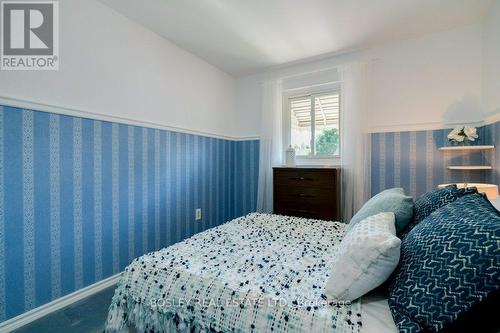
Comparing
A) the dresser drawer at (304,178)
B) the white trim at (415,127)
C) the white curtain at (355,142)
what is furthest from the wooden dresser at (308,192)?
the white trim at (415,127)

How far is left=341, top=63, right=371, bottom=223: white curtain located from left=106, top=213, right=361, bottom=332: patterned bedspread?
156cm

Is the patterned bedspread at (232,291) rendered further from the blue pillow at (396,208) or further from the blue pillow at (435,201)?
the blue pillow at (435,201)

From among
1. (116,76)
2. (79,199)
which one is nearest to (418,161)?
(116,76)

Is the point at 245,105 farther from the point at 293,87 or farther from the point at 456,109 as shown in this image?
the point at 456,109

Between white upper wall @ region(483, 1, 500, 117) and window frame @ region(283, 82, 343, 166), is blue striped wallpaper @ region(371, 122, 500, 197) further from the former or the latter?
window frame @ region(283, 82, 343, 166)

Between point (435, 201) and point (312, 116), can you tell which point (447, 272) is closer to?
point (435, 201)

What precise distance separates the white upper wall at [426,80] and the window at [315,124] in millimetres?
450

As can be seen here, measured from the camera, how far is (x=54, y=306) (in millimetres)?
1737

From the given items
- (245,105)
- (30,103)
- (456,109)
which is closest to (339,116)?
(456,109)

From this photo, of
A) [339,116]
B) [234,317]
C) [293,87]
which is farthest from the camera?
[293,87]

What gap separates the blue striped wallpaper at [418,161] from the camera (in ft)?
7.98

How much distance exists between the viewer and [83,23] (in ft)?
6.36

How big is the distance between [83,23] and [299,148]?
2722mm

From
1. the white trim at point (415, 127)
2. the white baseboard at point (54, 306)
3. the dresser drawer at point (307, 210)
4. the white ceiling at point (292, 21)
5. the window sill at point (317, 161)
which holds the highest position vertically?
the white ceiling at point (292, 21)
